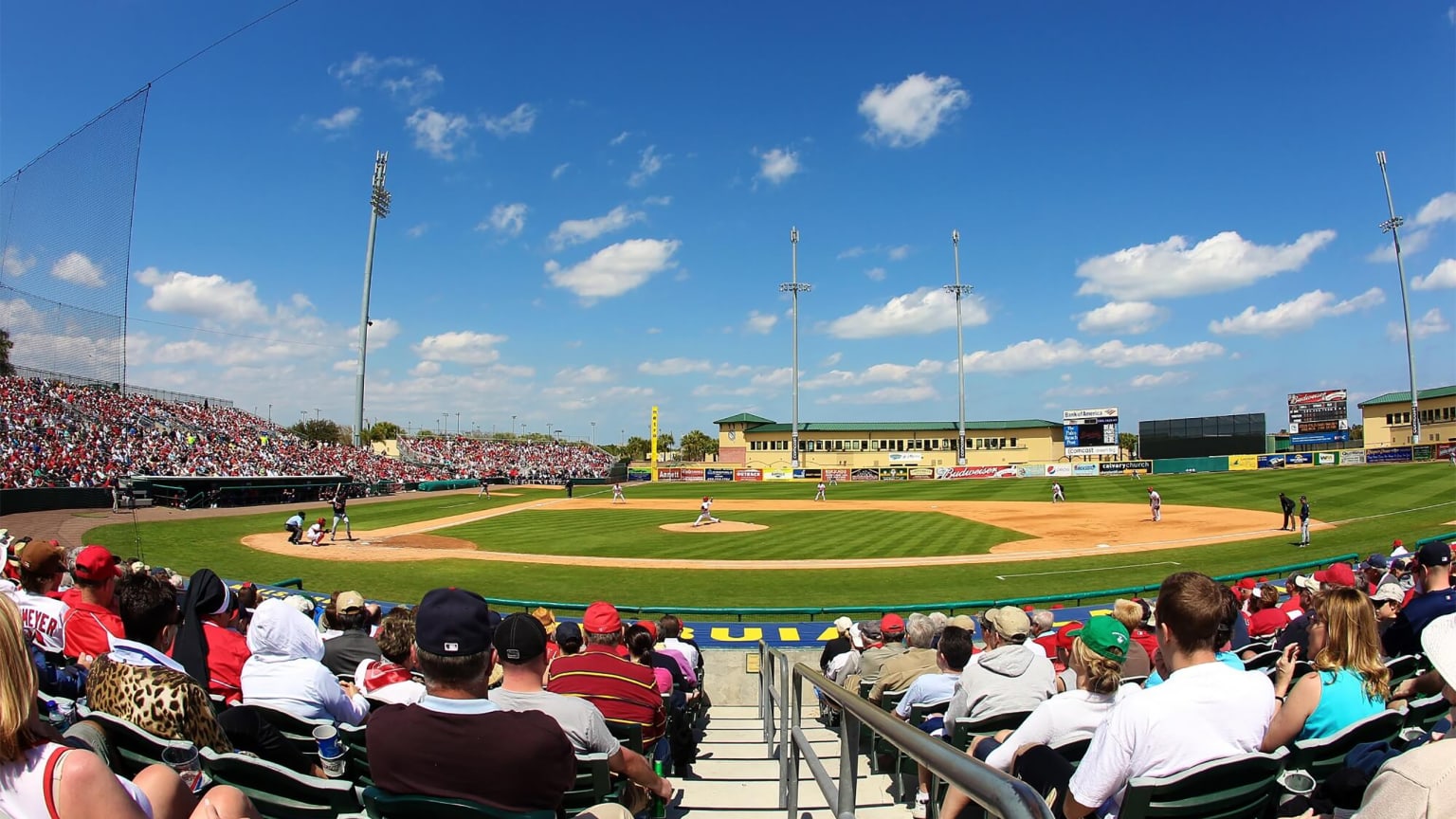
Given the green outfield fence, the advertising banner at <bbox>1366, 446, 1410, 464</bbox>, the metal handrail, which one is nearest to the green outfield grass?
the green outfield fence

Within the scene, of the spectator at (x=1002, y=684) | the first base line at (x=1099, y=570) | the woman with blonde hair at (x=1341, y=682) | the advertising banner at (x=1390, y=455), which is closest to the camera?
the woman with blonde hair at (x=1341, y=682)

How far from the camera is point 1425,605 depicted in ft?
17.8

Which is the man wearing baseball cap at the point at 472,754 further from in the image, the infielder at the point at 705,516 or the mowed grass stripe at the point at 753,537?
the infielder at the point at 705,516

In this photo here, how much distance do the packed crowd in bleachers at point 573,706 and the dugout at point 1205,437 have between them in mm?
71757

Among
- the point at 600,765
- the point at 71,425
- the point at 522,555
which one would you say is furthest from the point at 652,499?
the point at 600,765

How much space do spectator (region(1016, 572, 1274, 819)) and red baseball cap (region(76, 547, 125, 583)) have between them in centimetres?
656

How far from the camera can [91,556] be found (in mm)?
5551

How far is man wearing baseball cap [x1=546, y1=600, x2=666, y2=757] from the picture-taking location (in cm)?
465

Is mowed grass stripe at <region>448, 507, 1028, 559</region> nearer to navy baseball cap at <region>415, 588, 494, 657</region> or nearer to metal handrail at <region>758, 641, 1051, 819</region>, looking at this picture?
metal handrail at <region>758, 641, 1051, 819</region>

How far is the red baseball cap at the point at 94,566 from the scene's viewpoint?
549 centimetres

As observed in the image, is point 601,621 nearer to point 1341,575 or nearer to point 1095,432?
point 1341,575

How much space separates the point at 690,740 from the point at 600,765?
3178 mm

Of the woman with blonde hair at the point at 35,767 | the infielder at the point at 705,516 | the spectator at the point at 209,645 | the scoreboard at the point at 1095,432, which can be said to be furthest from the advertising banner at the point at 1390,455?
the woman with blonde hair at the point at 35,767

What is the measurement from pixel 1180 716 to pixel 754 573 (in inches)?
744
